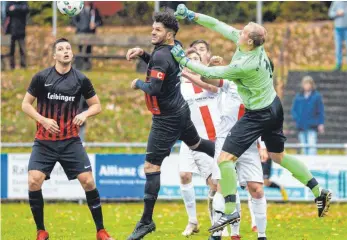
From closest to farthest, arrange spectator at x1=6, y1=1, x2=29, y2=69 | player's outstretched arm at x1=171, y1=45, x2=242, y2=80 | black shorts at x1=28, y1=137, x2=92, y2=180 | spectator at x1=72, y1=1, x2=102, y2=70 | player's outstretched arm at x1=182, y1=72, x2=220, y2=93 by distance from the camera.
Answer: player's outstretched arm at x1=171, y1=45, x2=242, y2=80, black shorts at x1=28, y1=137, x2=92, y2=180, player's outstretched arm at x1=182, y1=72, x2=220, y2=93, spectator at x1=6, y1=1, x2=29, y2=69, spectator at x1=72, y1=1, x2=102, y2=70

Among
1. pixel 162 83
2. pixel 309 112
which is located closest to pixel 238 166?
pixel 162 83

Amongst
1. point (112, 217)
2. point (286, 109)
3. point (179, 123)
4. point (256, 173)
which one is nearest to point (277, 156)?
point (256, 173)

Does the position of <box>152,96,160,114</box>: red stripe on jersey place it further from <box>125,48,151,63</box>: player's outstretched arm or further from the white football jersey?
the white football jersey

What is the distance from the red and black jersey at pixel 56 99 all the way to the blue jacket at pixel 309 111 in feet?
30.6

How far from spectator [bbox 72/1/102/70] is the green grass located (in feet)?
23.2

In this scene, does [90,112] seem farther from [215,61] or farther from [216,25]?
[216,25]

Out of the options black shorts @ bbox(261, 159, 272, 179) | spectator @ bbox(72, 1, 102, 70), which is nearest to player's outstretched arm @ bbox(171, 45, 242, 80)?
black shorts @ bbox(261, 159, 272, 179)

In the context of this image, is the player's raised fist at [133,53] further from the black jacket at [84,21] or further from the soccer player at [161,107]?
the black jacket at [84,21]

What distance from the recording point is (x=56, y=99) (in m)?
12.2

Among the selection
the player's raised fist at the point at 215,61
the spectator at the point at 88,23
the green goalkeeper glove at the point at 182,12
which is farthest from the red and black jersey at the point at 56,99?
the spectator at the point at 88,23

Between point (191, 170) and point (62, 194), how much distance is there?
569cm

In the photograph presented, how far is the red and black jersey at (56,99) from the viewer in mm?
12148

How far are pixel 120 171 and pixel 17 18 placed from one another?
6915 mm

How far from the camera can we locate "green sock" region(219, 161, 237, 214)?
11.4 meters
